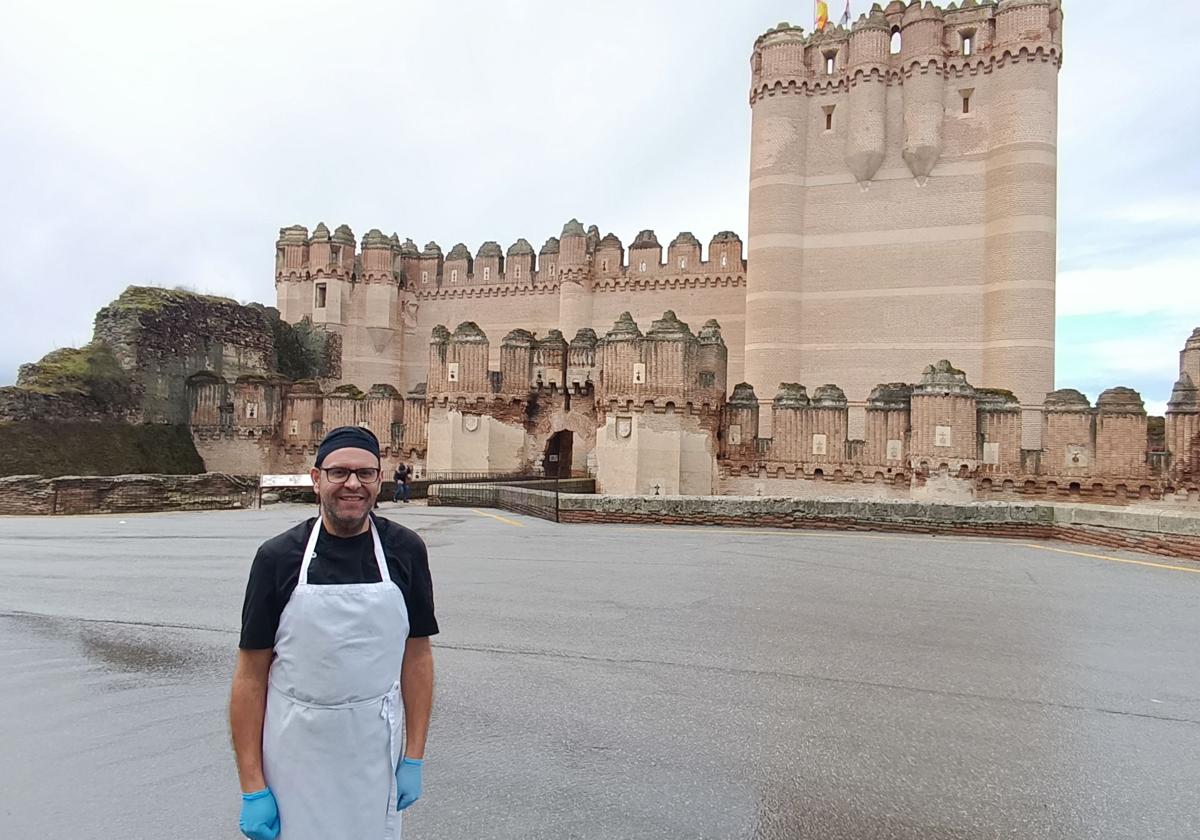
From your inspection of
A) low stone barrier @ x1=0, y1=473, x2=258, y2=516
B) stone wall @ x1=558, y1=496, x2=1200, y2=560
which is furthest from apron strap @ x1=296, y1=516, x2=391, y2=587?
low stone barrier @ x1=0, y1=473, x2=258, y2=516

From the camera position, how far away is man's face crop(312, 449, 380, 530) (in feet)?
7.88

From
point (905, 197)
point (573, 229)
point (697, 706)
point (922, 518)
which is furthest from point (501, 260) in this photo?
point (697, 706)

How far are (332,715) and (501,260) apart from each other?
134ft

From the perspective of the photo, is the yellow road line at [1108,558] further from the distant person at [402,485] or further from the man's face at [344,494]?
the distant person at [402,485]

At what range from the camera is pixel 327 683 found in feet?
7.38

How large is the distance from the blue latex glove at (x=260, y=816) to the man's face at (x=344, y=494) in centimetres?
79

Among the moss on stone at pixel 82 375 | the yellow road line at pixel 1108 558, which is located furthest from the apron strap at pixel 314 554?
the moss on stone at pixel 82 375

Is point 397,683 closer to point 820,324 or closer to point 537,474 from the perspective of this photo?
point 537,474

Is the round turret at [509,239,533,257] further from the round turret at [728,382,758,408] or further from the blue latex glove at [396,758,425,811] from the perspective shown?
the blue latex glove at [396,758,425,811]

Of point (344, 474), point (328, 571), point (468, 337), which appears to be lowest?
point (328, 571)

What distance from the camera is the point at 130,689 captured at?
4.62 metres

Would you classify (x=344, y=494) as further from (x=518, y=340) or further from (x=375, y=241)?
(x=375, y=241)

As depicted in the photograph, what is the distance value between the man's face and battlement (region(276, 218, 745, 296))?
36053 mm

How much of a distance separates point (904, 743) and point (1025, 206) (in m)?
31.4
